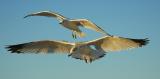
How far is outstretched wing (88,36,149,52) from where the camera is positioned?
11.9 meters

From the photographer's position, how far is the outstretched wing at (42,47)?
12.6 metres

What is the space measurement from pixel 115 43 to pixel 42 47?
259 centimetres

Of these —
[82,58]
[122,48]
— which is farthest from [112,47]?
[82,58]

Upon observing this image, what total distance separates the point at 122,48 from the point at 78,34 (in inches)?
60.0

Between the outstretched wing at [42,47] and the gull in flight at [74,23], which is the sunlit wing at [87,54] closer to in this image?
the gull in flight at [74,23]

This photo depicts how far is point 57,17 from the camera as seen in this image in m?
12.5

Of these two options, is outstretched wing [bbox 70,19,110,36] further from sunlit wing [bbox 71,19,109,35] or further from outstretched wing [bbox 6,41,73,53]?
outstretched wing [bbox 6,41,73,53]

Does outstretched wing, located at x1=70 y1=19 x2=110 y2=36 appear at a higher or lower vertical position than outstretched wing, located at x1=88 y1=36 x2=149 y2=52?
higher

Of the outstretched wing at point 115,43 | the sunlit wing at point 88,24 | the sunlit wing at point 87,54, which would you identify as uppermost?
the sunlit wing at point 88,24

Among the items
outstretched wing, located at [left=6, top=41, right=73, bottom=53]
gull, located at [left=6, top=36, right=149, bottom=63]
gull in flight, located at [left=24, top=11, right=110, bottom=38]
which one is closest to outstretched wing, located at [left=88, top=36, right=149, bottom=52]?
gull, located at [left=6, top=36, right=149, bottom=63]

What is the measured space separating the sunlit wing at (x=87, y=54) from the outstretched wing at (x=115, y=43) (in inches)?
43.9

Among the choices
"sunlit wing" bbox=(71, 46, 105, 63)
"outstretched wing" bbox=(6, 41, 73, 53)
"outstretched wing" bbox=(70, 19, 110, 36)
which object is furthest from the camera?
"outstretched wing" bbox=(6, 41, 73, 53)

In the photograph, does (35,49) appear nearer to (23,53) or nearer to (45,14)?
(23,53)

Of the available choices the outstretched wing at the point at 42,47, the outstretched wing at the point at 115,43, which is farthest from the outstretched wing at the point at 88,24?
the outstretched wing at the point at 42,47
